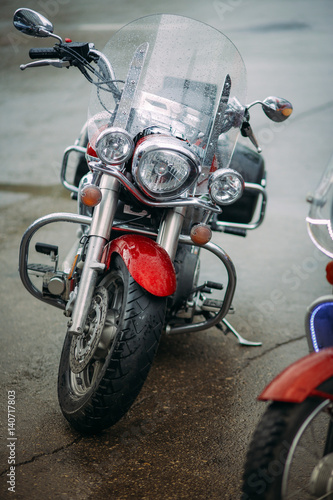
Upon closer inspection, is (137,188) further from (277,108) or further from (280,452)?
(280,452)

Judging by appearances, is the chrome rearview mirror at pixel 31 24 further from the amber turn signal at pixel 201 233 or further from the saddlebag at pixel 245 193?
the saddlebag at pixel 245 193

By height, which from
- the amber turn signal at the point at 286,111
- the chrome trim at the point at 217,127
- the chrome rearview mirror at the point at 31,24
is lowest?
the chrome trim at the point at 217,127

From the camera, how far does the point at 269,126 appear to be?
755cm

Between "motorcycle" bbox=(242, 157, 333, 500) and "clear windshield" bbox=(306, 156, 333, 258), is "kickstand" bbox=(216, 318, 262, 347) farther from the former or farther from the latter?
"motorcycle" bbox=(242, 157, 333, 500)

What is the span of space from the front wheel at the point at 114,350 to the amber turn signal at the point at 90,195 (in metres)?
0.29

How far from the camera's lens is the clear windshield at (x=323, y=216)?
Result: 2.14 metres

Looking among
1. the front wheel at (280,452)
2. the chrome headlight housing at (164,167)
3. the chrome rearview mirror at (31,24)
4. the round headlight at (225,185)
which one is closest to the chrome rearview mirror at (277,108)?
the round headlight at (225,185)

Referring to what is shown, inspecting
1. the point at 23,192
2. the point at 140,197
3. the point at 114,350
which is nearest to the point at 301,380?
the point at 114,350

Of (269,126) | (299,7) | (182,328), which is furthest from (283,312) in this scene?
(299,7)

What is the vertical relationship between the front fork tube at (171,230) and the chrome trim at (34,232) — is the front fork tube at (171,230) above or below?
above

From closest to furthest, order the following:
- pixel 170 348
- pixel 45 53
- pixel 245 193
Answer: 1. pixel 45 53
2. pixel 170 348
3. pixel 245 193

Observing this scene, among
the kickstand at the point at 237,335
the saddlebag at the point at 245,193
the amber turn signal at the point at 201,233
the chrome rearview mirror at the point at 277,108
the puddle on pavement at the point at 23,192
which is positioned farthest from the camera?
the puddle on pavement at the point at 23,192

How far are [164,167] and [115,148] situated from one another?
0.73 ft

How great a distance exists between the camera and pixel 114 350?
2312mm
